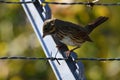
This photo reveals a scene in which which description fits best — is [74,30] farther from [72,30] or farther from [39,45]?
[39,45]

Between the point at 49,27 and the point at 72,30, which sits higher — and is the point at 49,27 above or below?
above

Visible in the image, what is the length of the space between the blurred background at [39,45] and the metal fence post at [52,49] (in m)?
2.41

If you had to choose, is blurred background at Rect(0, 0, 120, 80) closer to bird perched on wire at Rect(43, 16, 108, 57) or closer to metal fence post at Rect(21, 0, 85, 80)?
bird perched on wire at Rect(43, 16, 108, 57)

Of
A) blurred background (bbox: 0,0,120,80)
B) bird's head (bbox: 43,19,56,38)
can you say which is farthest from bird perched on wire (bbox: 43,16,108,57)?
blurred background (bbox: 0,0,120,80)

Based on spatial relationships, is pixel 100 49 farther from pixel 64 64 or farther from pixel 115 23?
pixel 64 64

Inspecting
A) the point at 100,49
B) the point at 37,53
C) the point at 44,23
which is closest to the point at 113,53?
the point at 100,49

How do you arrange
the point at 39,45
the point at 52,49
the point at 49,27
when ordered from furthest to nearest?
the point at 39,45, the point at 49,27, the point at 52,49

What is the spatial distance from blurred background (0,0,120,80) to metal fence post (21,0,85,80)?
95.1 inches

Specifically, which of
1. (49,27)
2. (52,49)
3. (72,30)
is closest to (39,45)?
(72,30)

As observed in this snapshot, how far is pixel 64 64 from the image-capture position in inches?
157

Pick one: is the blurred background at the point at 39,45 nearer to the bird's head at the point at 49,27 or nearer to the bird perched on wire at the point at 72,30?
the bird perched on wire at the point at 72,30

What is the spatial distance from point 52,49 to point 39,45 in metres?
2.80

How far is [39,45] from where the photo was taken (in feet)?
22.4

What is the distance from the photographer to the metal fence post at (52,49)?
391 cm
